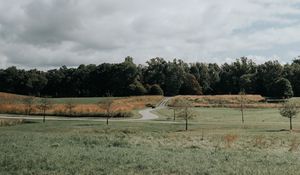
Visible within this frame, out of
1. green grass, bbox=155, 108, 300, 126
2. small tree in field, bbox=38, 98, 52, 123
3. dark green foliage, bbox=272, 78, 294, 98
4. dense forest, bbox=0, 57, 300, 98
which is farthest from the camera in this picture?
dense forest, bbox=0, 57, 300, 98

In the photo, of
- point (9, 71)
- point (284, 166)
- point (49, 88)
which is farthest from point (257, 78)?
point (284, 166)

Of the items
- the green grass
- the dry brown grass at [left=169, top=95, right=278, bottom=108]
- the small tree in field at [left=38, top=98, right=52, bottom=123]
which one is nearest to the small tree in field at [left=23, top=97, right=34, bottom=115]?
the small tree in field at [left=38, top=98, right=52, bottom=123]

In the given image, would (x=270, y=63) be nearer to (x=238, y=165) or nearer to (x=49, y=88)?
(x=49, y=88)

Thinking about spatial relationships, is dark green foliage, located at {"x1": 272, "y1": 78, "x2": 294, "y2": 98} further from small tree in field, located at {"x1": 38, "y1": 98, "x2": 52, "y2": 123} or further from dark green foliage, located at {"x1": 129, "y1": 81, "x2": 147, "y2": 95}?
small tree in field, located at {"x1": 38, "y1": 98, "x2": 52, "y2": 123}

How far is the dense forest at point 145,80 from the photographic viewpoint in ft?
574

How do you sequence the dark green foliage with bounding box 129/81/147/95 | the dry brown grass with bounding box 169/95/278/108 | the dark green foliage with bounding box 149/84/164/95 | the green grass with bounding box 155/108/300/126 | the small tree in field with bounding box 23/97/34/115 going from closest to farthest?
1. the green grass with bounding box 155/108/300/126
2. the small tree in field with bounding box 23/97/34/115
3. the dry brown grass with bounding box 169/95/278/108
4. the dark green foliage with bounding box 149/84/164/95
5. the dark green foliage with bounding box 129/81/147/95

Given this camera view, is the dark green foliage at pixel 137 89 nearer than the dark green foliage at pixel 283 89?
No

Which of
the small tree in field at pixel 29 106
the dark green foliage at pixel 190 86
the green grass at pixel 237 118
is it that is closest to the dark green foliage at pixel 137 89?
the dark green foliage at pixel 190 86

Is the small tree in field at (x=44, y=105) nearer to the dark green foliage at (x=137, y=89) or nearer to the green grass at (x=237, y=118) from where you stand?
the green grass at (x=237, y=118)

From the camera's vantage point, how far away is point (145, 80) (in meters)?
187

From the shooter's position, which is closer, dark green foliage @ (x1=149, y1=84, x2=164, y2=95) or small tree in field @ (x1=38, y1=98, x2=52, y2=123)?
small tree in field @ (x1=38, y1=98, x2=52, y2=123)

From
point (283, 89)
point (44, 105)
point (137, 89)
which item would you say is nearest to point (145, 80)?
point (137, 89)

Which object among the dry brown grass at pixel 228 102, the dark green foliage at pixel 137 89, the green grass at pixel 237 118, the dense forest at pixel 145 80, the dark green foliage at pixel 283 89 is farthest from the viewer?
the dense forest at pixel 145 80

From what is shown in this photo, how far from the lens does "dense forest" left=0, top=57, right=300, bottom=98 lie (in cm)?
17488
